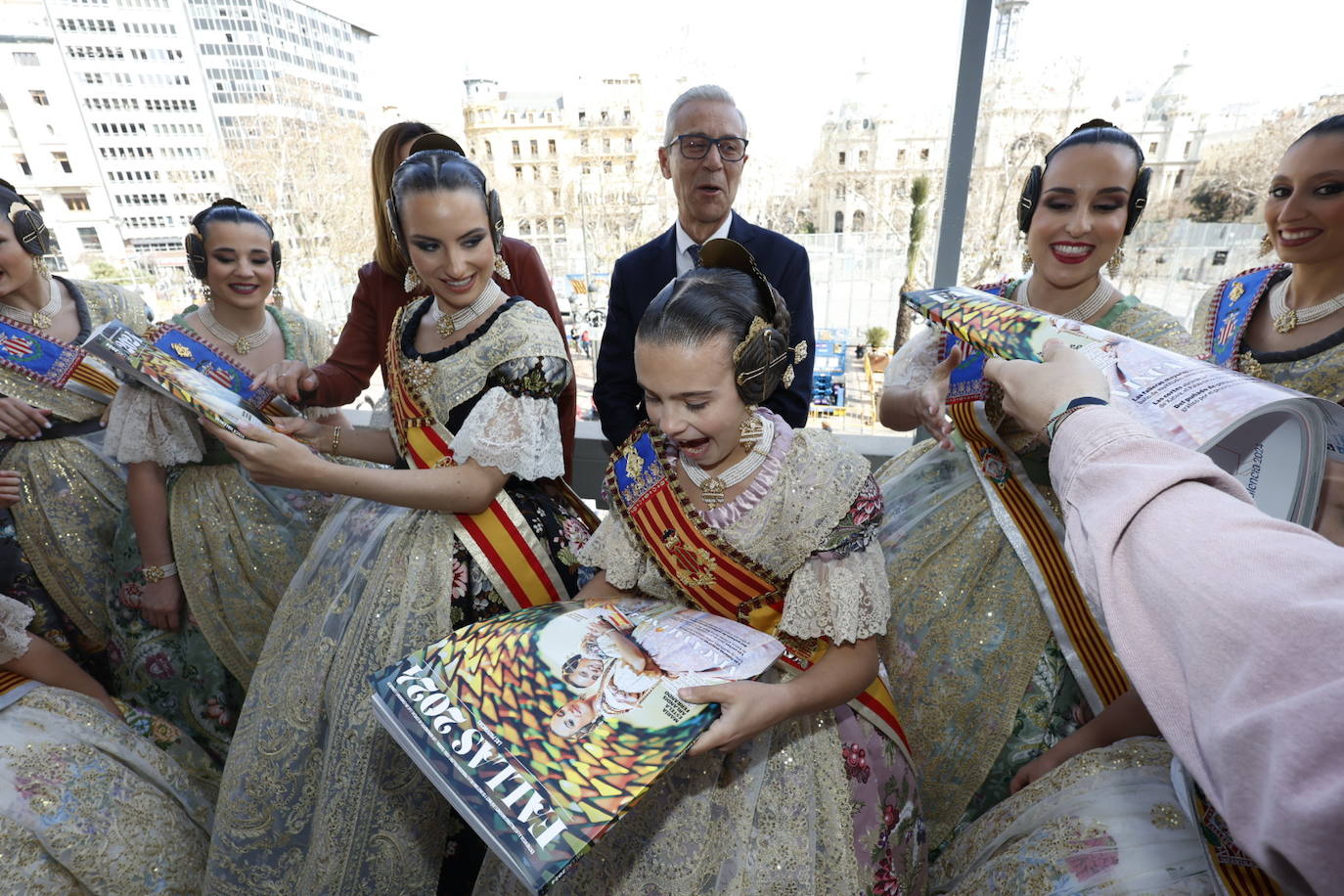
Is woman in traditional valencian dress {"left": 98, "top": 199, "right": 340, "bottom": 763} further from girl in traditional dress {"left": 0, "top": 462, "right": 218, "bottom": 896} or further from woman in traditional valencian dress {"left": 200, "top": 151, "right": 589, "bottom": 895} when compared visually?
woman in traditional valencian dress {"left": 200, "top": 151, "right": 589, "bottom": 895}

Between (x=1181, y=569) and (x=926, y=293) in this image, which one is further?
(x=926, y=293)

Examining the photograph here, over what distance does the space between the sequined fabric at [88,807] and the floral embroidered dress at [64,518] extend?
Result: 0.69 meters

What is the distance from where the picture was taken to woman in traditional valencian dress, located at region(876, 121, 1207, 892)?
1503 millimetres

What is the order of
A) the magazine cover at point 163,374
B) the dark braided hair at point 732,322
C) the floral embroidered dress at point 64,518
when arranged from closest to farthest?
the dark braided hair at point 732,322, the magazine cover at point 163,374, the floral embroidered dress at point 64,518

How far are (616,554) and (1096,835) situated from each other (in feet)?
3.17

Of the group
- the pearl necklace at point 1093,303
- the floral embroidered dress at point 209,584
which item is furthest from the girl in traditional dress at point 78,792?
the pearl necklace at point 1093,303

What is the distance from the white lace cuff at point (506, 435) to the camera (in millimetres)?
1438

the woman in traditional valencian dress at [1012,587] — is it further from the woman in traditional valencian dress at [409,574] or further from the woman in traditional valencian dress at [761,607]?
the woman in traditional valencian dress at [409,574]

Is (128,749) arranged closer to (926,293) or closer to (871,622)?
(871,622)

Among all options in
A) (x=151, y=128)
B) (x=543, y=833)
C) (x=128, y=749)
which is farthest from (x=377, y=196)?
(x=151, y=128)

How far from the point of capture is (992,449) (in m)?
1.76

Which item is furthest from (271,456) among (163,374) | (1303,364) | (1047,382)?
(1303,364)

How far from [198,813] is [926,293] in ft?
7.43

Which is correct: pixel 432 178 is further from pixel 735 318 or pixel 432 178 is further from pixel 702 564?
pixel 702 564
